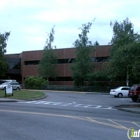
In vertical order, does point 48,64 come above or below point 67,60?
below

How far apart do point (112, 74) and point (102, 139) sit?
36819mm

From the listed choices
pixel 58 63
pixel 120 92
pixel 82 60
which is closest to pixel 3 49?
pixel 58 63

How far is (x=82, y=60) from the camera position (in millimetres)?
53719

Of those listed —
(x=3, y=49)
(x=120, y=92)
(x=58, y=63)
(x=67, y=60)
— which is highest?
(x=3, y=49)

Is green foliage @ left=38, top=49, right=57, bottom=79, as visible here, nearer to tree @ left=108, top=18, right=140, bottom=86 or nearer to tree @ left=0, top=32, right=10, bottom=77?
tree @ left=0, top=32, right=10, bottom=77

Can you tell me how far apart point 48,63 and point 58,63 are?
4.75 meters

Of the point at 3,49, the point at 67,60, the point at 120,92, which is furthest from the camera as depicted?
the point at 3,49

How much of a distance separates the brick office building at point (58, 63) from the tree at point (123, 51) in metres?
5.32

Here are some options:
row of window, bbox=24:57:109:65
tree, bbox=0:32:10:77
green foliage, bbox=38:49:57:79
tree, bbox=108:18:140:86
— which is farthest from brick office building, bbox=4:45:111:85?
tree, bbox=0:32:10:77

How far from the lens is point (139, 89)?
1257 inches

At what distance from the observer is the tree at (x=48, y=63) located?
59969 millimetres

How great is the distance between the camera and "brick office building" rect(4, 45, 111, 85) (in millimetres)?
59000

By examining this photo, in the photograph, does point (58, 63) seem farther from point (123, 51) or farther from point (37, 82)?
point (123, 51)

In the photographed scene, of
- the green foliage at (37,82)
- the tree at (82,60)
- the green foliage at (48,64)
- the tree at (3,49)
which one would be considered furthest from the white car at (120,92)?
the tree at (3,49)
